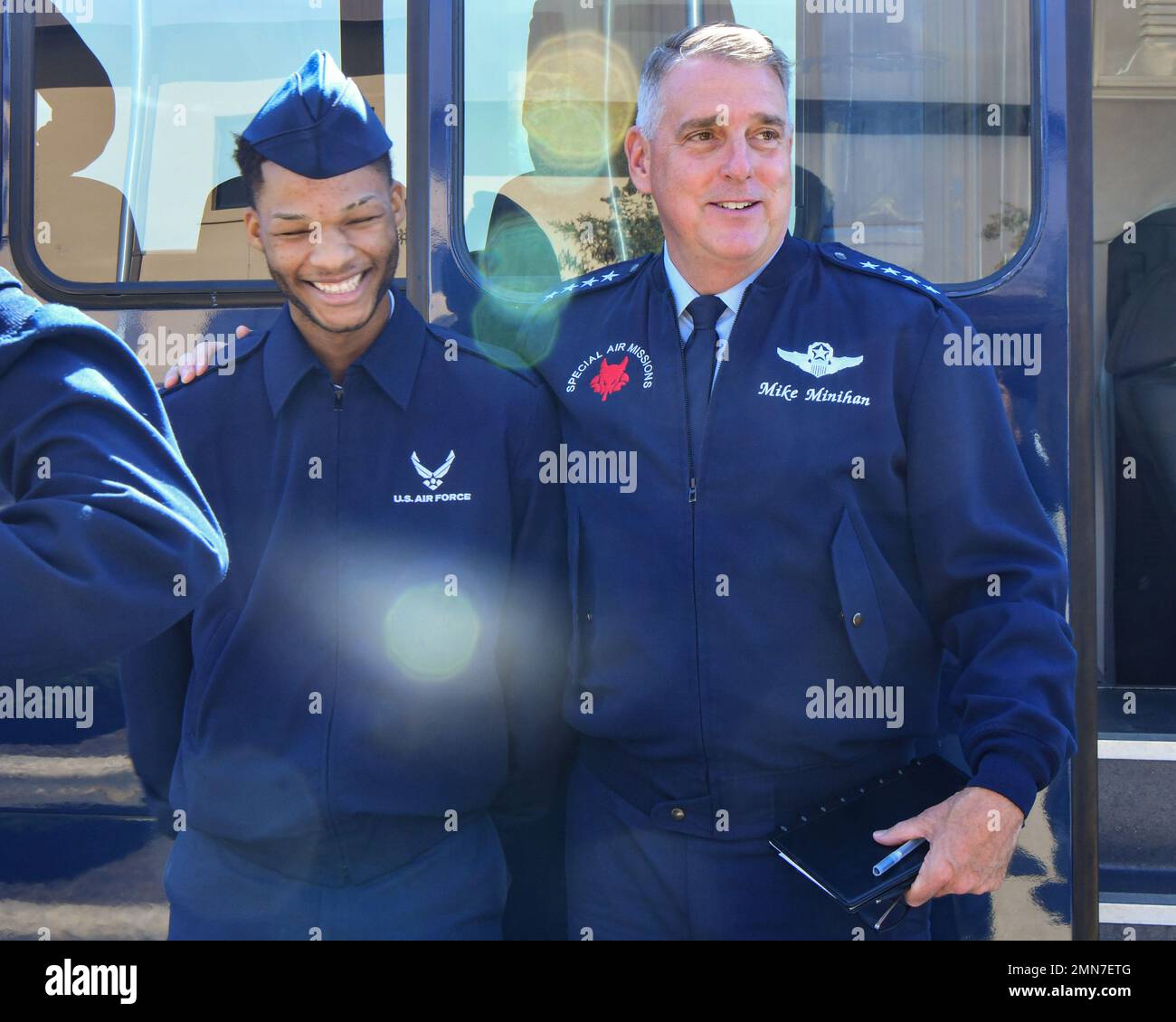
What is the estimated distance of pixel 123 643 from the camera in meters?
1.25

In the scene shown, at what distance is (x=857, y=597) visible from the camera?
1936 millimetres

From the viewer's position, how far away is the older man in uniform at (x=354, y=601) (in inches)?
80.5

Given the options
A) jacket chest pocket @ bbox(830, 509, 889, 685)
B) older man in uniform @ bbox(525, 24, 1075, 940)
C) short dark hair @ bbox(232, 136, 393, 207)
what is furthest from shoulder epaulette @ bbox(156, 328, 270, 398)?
jacket chest pocket @ bbox(830, 509, 889, 685)

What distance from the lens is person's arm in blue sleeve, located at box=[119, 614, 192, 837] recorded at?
219 centimetres

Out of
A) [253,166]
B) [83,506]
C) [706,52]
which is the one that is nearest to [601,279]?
[706,52]

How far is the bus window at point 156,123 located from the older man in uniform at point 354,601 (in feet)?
1.18

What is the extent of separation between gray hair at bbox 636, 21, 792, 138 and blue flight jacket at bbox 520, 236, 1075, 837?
1.28 feet

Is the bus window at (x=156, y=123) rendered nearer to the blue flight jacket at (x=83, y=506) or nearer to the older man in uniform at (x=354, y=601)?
the older man in uniform at (x=354, y=601)

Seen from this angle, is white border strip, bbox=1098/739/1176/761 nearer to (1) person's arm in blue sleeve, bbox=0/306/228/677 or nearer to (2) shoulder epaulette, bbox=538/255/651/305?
(2) shoulder epaulette, bbox=538/255/651/305

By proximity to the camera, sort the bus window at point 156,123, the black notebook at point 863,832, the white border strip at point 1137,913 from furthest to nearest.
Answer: the white border strip at point 1137,913
the bus window at point 156,123
the black notebook at point 863,832

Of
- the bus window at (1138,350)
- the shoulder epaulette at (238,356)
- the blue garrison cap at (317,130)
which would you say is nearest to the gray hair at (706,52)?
the blue garrison cap at (317,130)

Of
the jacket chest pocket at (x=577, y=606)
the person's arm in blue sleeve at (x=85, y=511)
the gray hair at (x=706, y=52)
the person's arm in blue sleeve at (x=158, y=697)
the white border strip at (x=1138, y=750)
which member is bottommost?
the white border strip at (x=1138, y=750)

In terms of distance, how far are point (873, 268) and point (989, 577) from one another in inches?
24.1

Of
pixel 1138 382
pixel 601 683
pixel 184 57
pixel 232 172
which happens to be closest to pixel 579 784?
pixel 601 683
